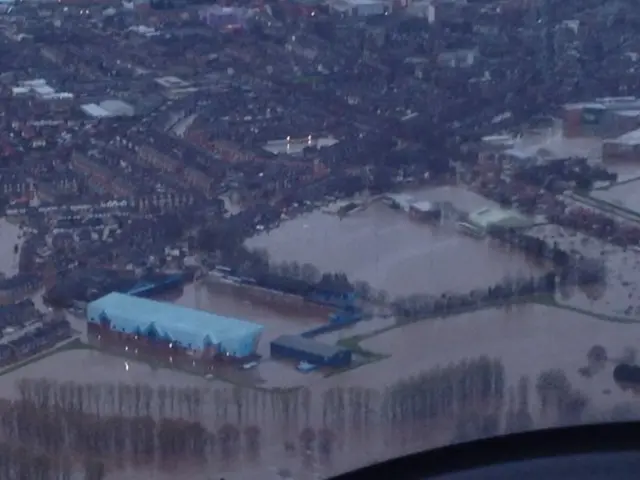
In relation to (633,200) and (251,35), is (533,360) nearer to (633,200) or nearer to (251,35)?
(633,200)

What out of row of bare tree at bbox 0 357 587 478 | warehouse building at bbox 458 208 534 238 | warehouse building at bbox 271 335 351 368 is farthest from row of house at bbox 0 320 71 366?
warehouse building at bbox 458 208 534 238

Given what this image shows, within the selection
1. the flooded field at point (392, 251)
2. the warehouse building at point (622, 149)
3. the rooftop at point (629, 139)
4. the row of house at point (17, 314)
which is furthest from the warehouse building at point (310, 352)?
the rooftop at point (629, 139)

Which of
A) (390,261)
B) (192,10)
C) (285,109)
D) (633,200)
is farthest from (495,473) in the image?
(192,10)

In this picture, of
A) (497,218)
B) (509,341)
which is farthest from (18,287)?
(497,218)

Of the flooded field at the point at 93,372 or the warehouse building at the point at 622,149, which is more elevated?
the warehouse building at the point at 622,149

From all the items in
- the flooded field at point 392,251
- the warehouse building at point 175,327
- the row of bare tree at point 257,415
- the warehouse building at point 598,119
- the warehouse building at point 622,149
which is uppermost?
the warehouse building at point 598,119

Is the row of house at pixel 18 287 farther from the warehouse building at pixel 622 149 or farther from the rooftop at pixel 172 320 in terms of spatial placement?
the warehouse building at pixel 622 149

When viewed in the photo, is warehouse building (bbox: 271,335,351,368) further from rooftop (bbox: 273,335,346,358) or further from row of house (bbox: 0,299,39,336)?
row of house (bbox: 0,299,39,336)
